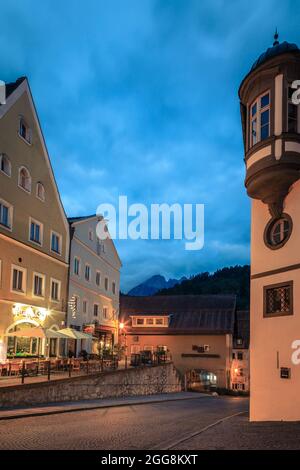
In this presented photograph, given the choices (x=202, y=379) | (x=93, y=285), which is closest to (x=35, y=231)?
(x=93, y=285)

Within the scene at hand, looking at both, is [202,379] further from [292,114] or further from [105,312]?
[292,114]

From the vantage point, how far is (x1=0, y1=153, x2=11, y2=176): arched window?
996 inches


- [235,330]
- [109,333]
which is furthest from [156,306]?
[109,333]

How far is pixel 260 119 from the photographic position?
17562 mm

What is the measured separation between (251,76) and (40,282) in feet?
59.1

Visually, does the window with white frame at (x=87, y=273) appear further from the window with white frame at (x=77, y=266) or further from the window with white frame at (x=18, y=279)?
the window with white frame at (x=18, y=279)

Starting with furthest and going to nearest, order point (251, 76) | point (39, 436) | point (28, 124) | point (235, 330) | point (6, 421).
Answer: point (235, 330) → point (28, 124) → point (251, 76) → point (6, 421) → point (39, 436)

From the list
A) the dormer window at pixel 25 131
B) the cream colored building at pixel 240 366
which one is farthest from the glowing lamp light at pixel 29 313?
the cream colored building at pixel 240 366

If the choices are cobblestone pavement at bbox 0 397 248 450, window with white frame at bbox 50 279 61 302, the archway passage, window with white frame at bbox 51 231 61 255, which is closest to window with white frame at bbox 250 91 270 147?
cobblestone pavement at bbox 0 397 248 450

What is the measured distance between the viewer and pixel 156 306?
58.6m

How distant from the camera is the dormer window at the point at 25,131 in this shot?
27734mm

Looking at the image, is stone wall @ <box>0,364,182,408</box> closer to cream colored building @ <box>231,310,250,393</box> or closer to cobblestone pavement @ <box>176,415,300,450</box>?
cobblestone pavement @ <box>176,415,300,450</box>
